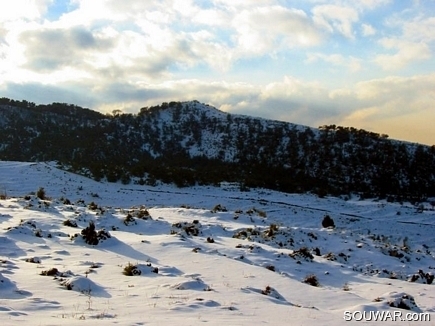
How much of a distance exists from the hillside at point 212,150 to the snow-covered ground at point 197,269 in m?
17.0

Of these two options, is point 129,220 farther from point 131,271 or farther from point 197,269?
point 131,271

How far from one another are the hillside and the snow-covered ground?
16984 mm

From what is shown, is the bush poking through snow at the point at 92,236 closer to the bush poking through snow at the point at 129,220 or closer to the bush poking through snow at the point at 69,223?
the bush poking through snow at the point at 69,223

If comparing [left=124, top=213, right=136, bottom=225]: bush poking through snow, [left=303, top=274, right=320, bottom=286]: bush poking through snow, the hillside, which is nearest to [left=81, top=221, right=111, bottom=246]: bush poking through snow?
[left=124, top=213, right=136, bottom=225]: bush poking through snow

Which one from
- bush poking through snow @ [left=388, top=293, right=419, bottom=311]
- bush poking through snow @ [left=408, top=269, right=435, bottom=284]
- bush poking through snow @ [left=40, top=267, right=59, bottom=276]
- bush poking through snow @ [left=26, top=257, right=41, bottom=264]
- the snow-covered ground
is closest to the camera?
the snow-covered ground

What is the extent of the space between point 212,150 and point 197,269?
4812 centimetres

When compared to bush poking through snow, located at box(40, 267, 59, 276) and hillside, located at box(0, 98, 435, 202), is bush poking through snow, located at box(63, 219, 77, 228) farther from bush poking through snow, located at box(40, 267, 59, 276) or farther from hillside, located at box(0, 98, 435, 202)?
hillside, located at box(0, 98, 435, 202)

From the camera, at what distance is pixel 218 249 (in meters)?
13.0

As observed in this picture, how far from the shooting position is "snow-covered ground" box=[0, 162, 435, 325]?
673 cm

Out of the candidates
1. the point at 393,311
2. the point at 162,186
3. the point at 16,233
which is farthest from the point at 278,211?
Answer: the point at 393,311

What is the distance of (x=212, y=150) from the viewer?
58.2 m

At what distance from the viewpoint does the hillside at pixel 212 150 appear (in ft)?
131

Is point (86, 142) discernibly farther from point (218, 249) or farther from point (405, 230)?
point (218, 249)

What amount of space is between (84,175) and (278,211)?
17403mm
